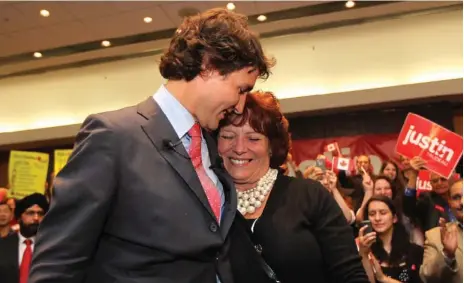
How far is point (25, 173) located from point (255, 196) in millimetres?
3563

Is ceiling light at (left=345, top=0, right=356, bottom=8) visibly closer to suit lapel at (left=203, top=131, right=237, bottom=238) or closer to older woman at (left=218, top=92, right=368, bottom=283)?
older woman at (left=218, top=92, right=368, bottom=283)

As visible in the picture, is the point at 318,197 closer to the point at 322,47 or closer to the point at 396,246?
the point at 396,246

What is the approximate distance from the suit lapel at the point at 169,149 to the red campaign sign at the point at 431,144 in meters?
3.06

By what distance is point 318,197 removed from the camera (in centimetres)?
155

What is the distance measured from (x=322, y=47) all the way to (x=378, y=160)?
1.45m

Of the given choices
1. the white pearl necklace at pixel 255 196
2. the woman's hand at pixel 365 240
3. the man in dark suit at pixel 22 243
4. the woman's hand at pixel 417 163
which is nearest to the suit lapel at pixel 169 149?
the white pearl necklace at pixel 255 196

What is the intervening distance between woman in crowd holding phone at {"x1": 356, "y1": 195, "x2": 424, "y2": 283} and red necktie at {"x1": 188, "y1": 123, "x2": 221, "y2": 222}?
1695mm

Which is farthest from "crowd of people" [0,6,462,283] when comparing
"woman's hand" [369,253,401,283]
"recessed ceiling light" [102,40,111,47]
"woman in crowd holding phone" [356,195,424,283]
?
"recessed ceiling light" [102,40,111,47]

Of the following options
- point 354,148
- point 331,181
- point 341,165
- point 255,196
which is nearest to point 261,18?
point 354,148

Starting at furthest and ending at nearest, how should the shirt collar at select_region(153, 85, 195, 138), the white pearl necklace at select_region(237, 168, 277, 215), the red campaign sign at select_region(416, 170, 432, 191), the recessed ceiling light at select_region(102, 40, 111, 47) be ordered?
the recessed ceiling light at select_region(102, 40, 111, 47) < the red campaign sign at select_region(416, 170, 432, 191) < the white pearl necklace at select_region(237, 168, 277, 215) < the shirt collar at select_region(153, 85, 195, 138)

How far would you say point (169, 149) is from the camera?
102cm

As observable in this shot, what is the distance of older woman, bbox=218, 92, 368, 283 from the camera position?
1465 millimetres

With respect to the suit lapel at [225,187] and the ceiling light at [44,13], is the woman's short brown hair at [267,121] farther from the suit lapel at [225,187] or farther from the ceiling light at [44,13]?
the ceiling light at [44,13]

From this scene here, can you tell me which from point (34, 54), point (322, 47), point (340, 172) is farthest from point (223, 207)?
point (34, 54)
